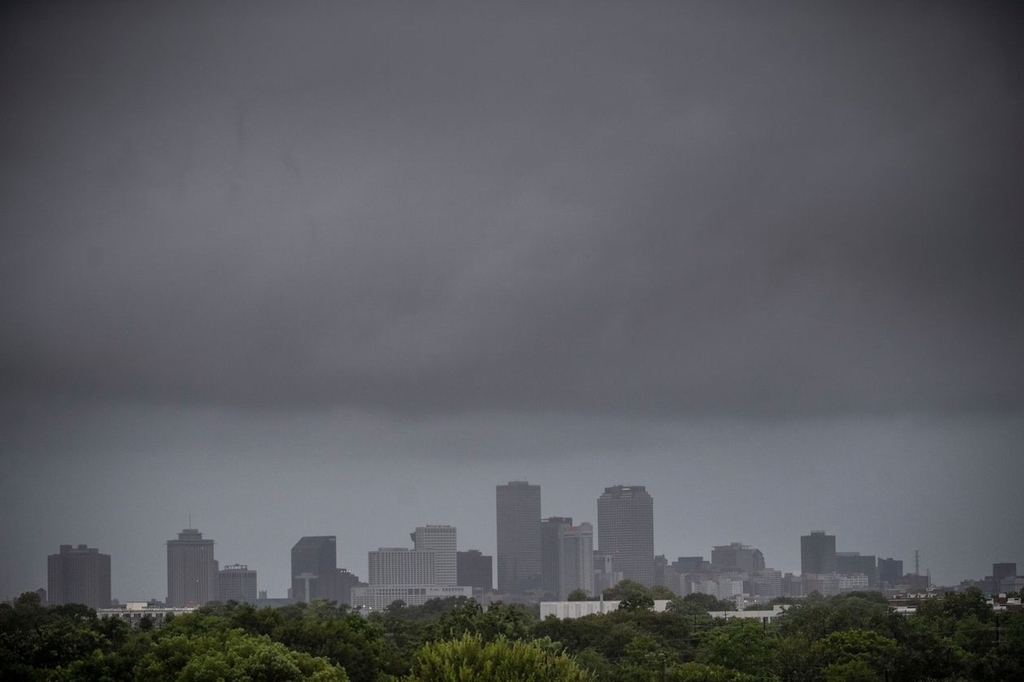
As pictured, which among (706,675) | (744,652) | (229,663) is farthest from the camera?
(744,652)

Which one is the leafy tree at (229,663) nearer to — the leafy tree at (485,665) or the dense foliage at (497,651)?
the dense foliage at (497,651)

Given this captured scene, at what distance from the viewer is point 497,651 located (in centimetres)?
6234

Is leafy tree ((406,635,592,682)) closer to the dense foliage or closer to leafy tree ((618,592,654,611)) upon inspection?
the dense foliage

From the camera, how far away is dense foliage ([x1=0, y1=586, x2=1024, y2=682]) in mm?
70375

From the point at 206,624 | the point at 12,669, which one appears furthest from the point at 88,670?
the point at 206,624

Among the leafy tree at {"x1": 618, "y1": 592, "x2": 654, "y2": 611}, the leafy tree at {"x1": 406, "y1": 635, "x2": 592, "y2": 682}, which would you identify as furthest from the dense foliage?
the leafy tree at {"x1": 618, "y1": 592, "x2": 654, "y2": 611}

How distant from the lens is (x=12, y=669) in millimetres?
77438

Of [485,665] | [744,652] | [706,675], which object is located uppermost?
[485,665]

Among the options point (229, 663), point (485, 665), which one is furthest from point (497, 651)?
point (229, 663)

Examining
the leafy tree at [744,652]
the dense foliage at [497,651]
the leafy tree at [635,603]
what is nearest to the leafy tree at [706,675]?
the dense foliage at [497,651]

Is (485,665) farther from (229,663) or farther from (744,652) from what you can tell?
(744,652)

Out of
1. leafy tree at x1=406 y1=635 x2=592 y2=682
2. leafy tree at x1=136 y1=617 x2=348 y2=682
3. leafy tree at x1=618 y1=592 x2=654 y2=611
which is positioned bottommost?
leafy tree at x1=618 y1=592 x2=654 y2=611

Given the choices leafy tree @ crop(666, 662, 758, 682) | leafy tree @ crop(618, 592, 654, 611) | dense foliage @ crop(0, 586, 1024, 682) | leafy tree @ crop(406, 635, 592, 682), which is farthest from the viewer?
leafy tree @ crop(618, 592, 654, 611)

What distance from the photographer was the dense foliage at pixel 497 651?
231 feet
